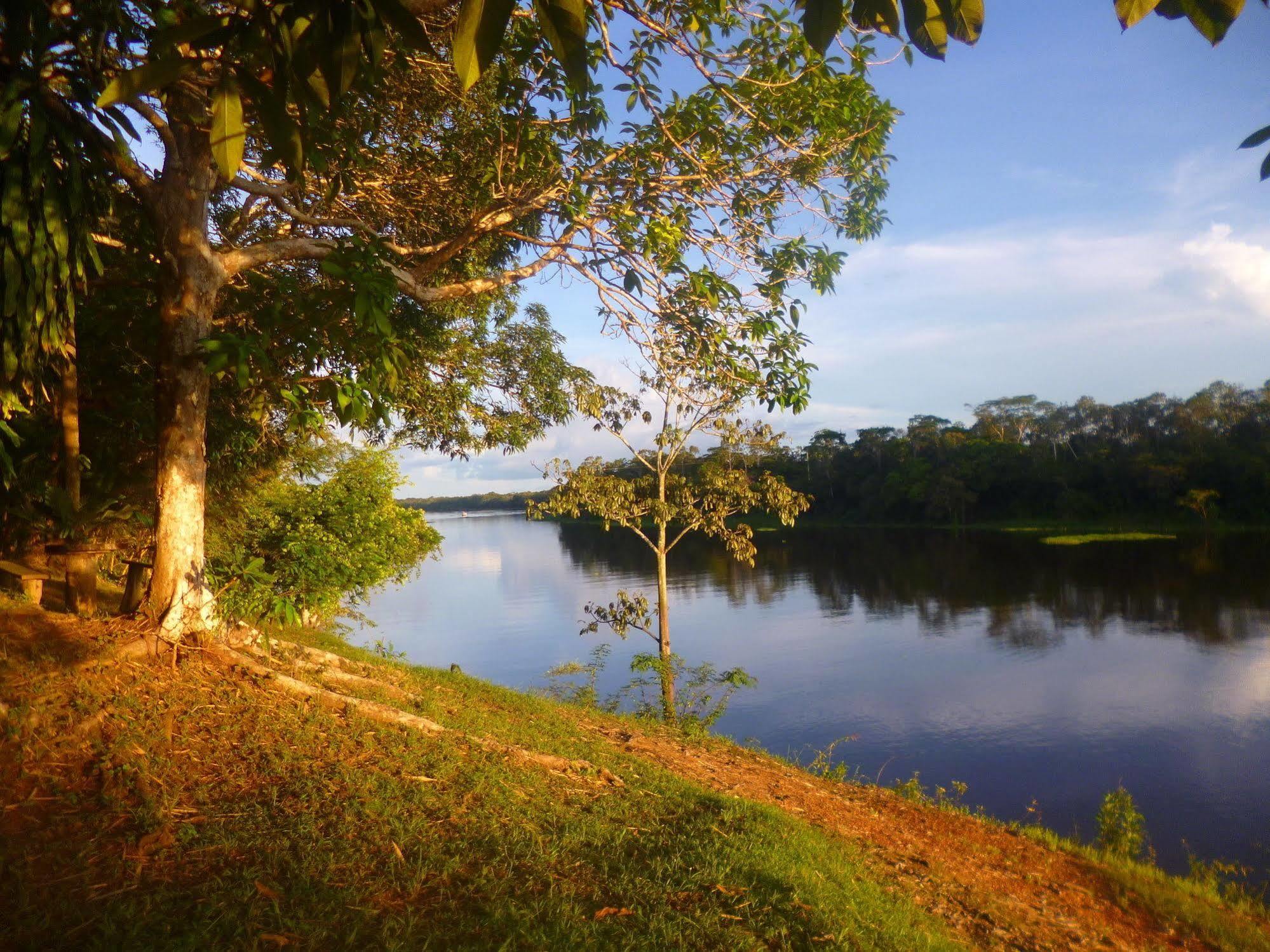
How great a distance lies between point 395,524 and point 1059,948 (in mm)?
8707

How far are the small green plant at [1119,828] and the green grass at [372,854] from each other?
5.89m

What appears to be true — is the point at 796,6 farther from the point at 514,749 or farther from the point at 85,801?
the point at 514,749

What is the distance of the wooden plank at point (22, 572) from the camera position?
5.76 metres

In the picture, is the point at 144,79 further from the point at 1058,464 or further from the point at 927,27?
the point at 1058,464

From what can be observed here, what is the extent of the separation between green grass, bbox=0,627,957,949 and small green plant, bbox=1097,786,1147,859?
589 centimetres

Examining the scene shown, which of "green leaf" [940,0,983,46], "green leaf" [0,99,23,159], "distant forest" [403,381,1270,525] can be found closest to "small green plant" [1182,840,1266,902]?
"green leaf" [940,0,983,46]

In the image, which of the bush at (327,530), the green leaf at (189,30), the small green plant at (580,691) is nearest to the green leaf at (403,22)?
the green leaf at (189,30)

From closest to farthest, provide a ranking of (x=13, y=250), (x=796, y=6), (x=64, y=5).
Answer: (x=796, y=6)
(x=13, y=250)
(x=64, y=5)

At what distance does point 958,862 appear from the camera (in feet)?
19.8

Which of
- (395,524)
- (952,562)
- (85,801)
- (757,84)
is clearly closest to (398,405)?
(395,524)

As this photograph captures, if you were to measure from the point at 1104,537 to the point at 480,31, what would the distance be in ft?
186

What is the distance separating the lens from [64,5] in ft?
13.2

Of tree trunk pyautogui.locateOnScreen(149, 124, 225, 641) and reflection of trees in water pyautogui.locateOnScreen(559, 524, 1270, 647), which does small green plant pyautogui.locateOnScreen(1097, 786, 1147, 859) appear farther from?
reflection of trees in water pyautogui.locateOnScreen(559, 524, 1270, 647)

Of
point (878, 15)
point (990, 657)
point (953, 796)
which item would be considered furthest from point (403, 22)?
point (990, 657)
